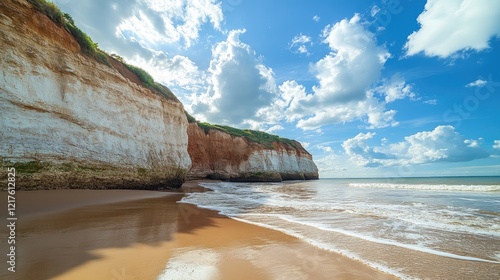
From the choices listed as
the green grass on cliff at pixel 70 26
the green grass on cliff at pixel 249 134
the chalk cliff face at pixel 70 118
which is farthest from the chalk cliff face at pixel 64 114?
the green grass on cliff at pixel 249 134

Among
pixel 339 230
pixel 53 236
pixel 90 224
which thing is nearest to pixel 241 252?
pixel 339 230

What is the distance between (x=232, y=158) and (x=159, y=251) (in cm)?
3073

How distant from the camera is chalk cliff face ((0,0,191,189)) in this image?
729 centimetres

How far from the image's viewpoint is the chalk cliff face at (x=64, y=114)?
7.29m

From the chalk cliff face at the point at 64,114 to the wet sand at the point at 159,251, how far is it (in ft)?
9.83

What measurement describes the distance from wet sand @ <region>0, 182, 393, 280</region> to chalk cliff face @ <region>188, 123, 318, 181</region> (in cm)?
2412

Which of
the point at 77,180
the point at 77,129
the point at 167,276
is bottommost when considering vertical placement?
the point at 167,276

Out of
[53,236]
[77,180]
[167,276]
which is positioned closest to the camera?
[167,276]

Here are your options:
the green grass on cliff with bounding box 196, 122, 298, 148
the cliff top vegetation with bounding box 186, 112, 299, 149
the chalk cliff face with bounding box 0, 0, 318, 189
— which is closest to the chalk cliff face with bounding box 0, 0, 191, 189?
the chalk cliff face with bounding box 0, 0, 318, 189

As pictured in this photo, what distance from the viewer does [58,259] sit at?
2.79 meters

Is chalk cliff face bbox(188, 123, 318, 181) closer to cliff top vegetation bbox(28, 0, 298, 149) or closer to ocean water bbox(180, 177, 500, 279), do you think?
cliff top vegetation bbox(28, 0, 298, 149)

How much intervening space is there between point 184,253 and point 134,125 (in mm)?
11457

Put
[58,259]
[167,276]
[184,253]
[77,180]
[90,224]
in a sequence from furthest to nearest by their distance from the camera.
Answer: [77,180]
[90,224]
[184,253]
[58,259]
[167,276]

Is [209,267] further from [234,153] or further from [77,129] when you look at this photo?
[234,153]
